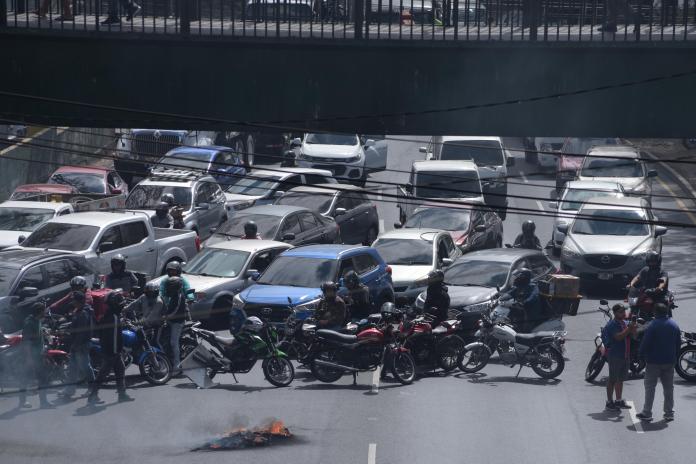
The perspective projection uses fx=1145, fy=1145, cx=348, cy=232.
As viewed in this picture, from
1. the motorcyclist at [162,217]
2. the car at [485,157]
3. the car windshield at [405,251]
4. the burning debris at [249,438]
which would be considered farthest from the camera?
the car at [485,157]

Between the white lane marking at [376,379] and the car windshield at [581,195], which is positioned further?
the car windshield at [581,195]

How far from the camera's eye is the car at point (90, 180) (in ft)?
97.5

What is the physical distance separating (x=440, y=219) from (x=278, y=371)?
10464 mm

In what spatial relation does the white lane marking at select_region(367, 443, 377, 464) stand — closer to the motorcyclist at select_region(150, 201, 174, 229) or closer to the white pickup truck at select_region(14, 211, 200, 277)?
the white pickup truck at select_region(14, 211, 200, 277)

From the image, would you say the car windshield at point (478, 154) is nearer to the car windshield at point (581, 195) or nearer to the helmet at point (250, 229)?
the car windshield at point (581, 195)

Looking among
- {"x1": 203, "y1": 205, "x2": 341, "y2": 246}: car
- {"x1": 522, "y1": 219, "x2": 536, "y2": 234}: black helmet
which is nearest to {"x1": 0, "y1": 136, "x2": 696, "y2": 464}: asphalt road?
{"x1": 522, "y1": 219, "x2": 536, "y2": 234}: black helmet

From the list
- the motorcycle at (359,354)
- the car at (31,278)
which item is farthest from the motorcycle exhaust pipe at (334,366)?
the car at (31,278)

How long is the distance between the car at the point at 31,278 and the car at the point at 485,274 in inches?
222

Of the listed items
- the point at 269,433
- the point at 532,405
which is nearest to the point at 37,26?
the point at 269,433

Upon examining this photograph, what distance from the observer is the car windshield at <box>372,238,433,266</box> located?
2209 cm

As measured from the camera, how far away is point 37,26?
15.9 meters

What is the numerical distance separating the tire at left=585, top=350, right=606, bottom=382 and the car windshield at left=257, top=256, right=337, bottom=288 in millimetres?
4785

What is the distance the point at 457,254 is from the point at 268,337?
8087mm

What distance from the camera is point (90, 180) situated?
98.3 feet
